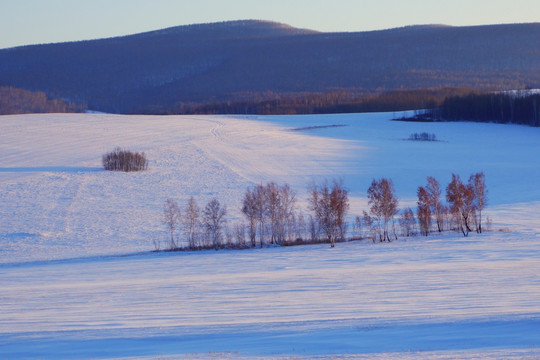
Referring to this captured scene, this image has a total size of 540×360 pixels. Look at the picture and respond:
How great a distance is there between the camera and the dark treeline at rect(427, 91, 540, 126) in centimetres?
8331

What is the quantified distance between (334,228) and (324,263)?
22.6 ft

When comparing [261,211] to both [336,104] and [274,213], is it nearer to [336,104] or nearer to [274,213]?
[274,213]

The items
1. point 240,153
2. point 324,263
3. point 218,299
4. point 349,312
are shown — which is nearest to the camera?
point 349,312

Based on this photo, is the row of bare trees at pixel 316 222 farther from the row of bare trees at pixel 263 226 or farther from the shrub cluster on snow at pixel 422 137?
the shrub cluster on snow at pixel 422 137

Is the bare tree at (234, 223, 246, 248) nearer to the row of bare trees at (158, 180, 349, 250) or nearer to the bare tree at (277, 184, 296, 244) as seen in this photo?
the row of bare trees at (158, 180, 349, 250)

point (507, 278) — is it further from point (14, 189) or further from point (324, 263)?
point (14, 189)

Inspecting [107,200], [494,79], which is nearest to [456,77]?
[494,79]

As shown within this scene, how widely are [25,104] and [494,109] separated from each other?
249 feet

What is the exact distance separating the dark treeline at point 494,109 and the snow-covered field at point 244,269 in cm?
2360

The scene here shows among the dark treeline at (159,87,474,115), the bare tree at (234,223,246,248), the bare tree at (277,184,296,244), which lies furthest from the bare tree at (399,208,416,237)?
the dark treeline at (159,87,474,115)

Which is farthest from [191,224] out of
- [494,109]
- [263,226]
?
[494,109]

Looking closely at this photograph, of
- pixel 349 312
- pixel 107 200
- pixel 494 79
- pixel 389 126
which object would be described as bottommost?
pixel 349 312

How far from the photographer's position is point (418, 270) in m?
20.6

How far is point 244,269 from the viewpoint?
22.8m
